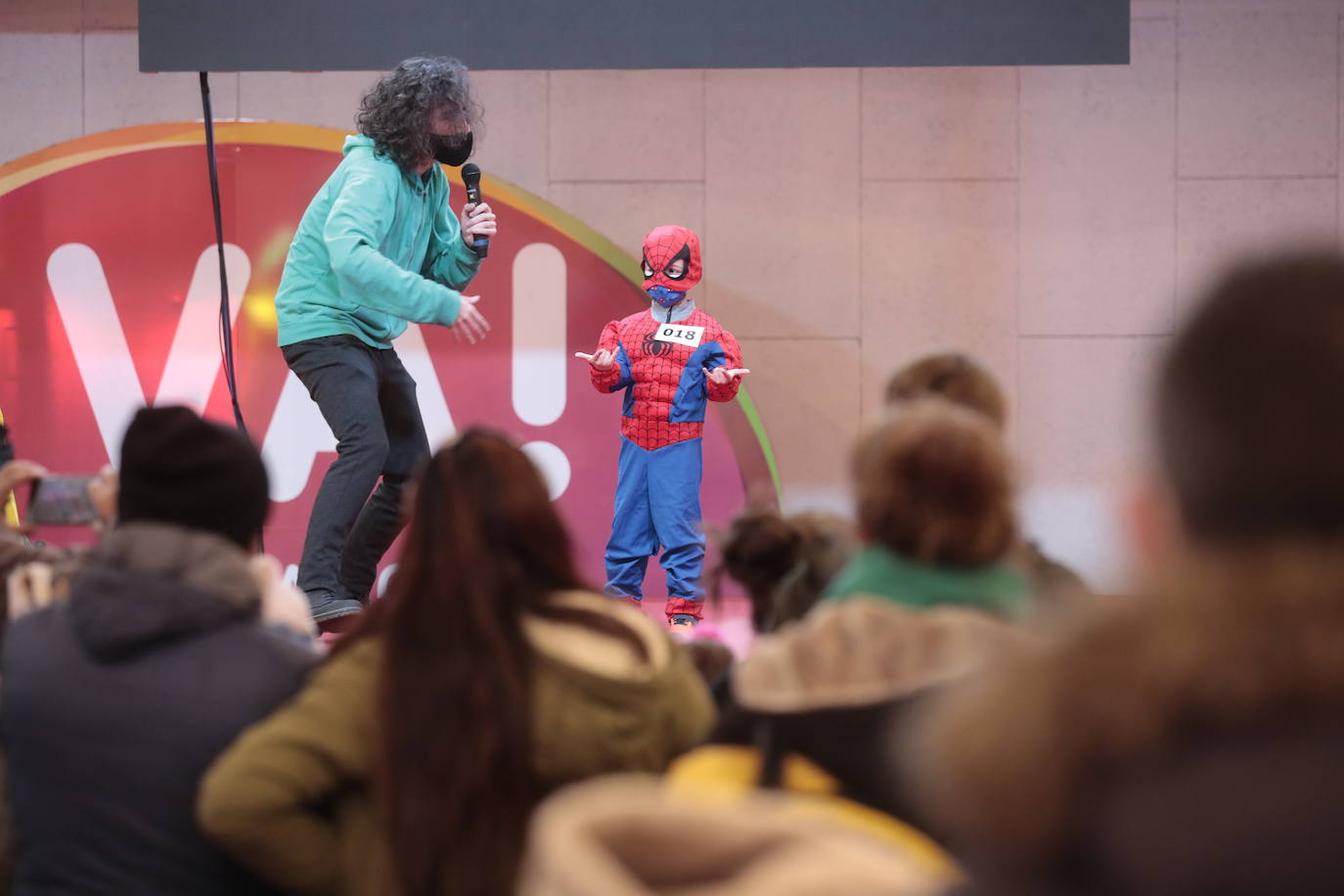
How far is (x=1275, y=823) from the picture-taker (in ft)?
1.74

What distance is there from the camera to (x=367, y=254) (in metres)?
3.31

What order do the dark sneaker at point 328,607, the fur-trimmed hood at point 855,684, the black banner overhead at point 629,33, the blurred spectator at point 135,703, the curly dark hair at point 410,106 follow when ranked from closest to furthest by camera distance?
the fur-trimmed hood at point 855,684 → the blurred spectator at point 135,703 → the dark sneaker at point 328,607 → the curly dark hair at point 410,106 → the black banner overhead at point 629,33

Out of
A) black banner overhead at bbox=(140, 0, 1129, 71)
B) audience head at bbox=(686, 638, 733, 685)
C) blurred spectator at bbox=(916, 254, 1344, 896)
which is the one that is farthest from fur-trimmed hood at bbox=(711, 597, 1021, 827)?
black banner overhead at bbox=(140, 0, 1129, 71)

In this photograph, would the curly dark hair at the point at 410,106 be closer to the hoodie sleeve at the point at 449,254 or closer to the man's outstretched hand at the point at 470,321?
the hoodie sleeve at the point at 449,254

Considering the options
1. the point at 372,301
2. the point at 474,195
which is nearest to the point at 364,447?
the point at 372,301

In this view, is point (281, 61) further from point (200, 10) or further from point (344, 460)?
point (344, 460)

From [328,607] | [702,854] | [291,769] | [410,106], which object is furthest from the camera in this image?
[410,106]

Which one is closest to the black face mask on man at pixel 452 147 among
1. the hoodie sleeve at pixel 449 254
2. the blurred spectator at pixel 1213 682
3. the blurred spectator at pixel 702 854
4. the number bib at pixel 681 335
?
the hoodie sleeve at pixel 449 254

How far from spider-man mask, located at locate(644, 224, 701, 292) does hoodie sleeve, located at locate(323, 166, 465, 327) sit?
125 centimetres

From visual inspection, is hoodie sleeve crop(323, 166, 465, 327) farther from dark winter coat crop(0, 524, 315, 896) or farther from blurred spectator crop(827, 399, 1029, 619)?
blurred spectator crop(827, 399, 1029, 619)

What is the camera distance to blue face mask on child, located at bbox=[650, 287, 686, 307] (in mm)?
4484

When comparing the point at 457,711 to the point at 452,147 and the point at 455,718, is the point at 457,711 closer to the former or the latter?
the point at 455,718

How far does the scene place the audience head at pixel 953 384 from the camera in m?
1.80

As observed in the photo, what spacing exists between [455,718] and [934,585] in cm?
47
